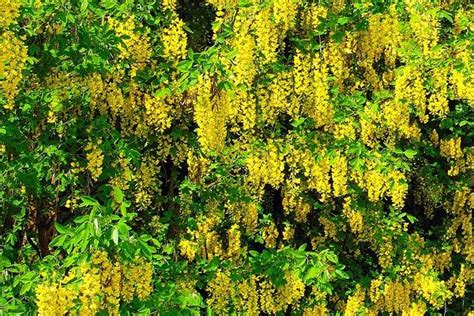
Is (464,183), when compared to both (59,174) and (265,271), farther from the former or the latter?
(59,174)

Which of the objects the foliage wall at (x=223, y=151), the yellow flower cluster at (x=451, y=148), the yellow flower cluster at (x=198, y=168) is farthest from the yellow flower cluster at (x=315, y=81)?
the yellow flower cluster at (x=451, y=148)

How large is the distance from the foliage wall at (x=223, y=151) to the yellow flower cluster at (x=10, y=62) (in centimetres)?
1

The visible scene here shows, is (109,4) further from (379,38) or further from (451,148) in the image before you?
(451,148)

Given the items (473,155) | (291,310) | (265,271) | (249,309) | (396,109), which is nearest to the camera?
(265,271)

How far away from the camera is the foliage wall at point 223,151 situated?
3547mm

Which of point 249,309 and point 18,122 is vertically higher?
point 18,122

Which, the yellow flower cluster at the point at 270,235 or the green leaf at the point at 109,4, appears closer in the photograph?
the green leaf at the point at 109,4

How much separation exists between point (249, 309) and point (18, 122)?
1.98 m

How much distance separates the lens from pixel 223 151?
4.49m

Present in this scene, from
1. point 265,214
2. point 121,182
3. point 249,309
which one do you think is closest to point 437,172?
point 265,214

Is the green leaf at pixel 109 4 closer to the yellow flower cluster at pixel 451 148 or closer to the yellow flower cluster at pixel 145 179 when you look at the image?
the yellow flower cluster at pixel 145 179

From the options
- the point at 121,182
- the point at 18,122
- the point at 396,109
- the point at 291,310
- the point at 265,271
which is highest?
the point at 396,109

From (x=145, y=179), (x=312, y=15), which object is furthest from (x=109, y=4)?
(x=312, y=15)

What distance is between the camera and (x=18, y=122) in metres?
3.92
